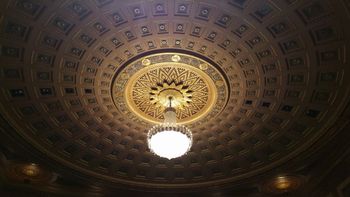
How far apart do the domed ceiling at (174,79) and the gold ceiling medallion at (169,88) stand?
2.1 inches

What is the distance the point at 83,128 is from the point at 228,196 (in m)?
8.43

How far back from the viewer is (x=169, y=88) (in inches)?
569

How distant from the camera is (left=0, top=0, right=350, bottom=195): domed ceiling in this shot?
1137 cm

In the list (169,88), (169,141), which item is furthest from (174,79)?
(169,141)

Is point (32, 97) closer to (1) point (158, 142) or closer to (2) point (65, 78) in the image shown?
(2) point (65, 78)

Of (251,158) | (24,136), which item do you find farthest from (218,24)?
(24,136)

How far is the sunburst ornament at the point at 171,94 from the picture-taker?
14414mm

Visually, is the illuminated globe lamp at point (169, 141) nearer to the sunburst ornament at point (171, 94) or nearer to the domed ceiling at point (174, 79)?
the sunburst ornament at point (171, 94)

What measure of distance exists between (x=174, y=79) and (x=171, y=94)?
721 mm

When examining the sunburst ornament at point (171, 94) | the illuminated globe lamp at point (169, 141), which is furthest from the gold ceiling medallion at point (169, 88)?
the illuminated globe lamp at point (169, 141)

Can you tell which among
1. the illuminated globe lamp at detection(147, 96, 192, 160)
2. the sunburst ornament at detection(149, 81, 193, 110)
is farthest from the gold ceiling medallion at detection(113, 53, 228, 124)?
the illuminated globe lamp at detection(147, 96, 192, 160)

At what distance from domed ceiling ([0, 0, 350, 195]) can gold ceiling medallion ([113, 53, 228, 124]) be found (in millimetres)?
53

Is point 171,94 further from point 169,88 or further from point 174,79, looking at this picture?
point 174,79

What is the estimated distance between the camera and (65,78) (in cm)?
1366
